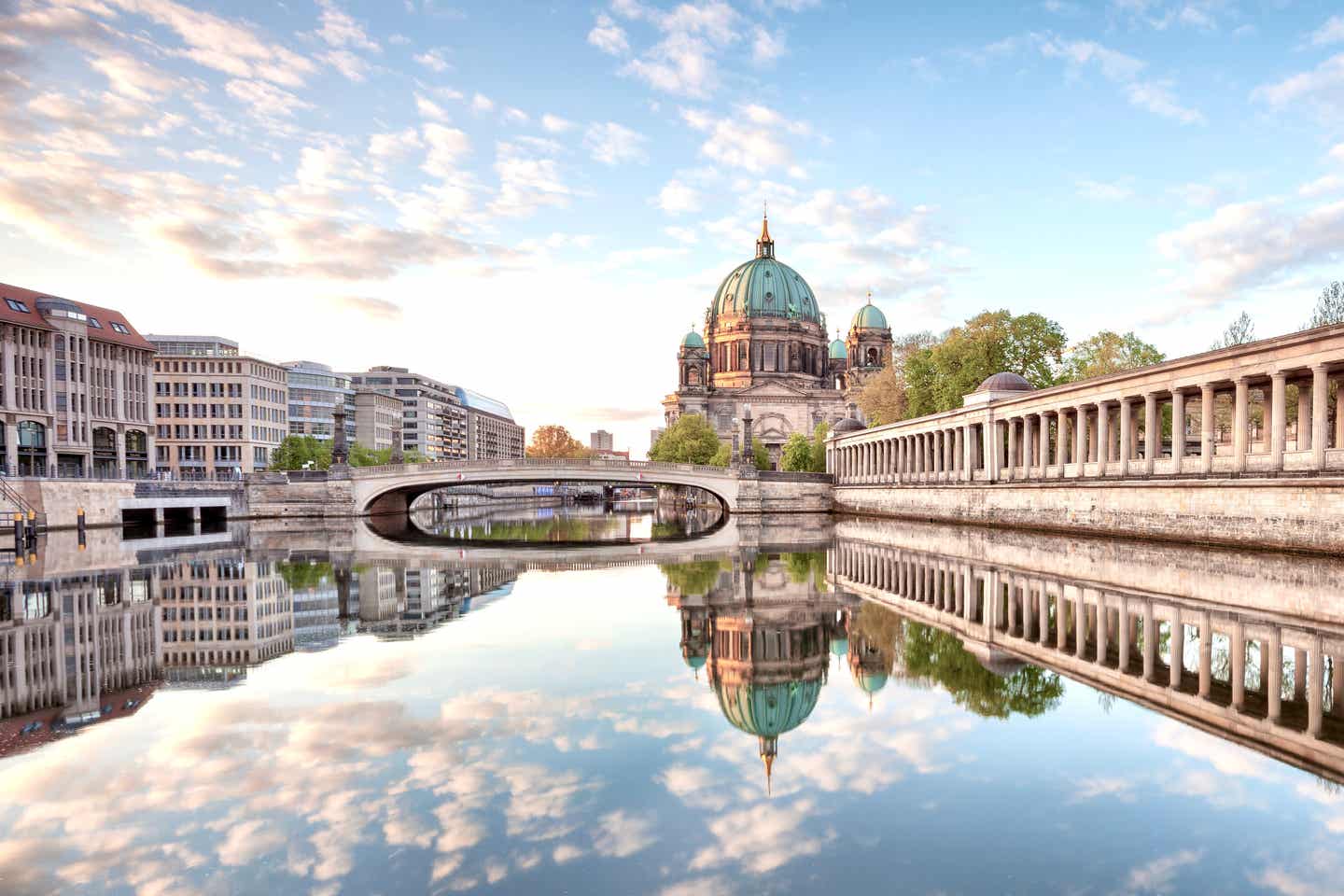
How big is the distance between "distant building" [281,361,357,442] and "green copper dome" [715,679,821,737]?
111256 mm

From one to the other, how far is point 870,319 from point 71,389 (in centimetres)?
10095

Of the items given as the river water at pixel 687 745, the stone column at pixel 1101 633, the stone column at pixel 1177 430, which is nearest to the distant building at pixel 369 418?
the stone column at pixel 1177 430

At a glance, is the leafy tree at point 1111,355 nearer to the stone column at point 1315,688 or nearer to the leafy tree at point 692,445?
the leafy tree at point 692,445

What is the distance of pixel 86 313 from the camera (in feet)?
242

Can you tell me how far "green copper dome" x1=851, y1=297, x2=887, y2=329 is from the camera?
129625 mm

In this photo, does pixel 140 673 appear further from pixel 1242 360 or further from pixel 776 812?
pixel 1242 360

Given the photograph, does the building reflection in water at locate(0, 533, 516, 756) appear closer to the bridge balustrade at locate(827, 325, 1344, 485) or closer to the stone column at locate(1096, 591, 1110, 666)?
the stone column at locate(1096, 591, 1110, 666)

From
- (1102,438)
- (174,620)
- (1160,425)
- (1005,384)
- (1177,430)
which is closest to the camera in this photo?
(174,620)

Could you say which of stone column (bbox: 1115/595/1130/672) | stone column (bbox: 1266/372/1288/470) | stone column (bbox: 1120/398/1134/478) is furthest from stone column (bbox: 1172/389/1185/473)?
stone column (bbox: 1115/595/1130/672)

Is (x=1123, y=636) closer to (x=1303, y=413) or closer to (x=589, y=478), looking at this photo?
(x=1303, y=413)

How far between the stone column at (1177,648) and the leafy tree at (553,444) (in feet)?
474

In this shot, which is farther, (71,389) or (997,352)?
(71,389)

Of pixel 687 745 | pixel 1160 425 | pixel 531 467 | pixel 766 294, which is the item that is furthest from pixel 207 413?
pixel 687 745

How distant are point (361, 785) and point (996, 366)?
5949 centimetres
